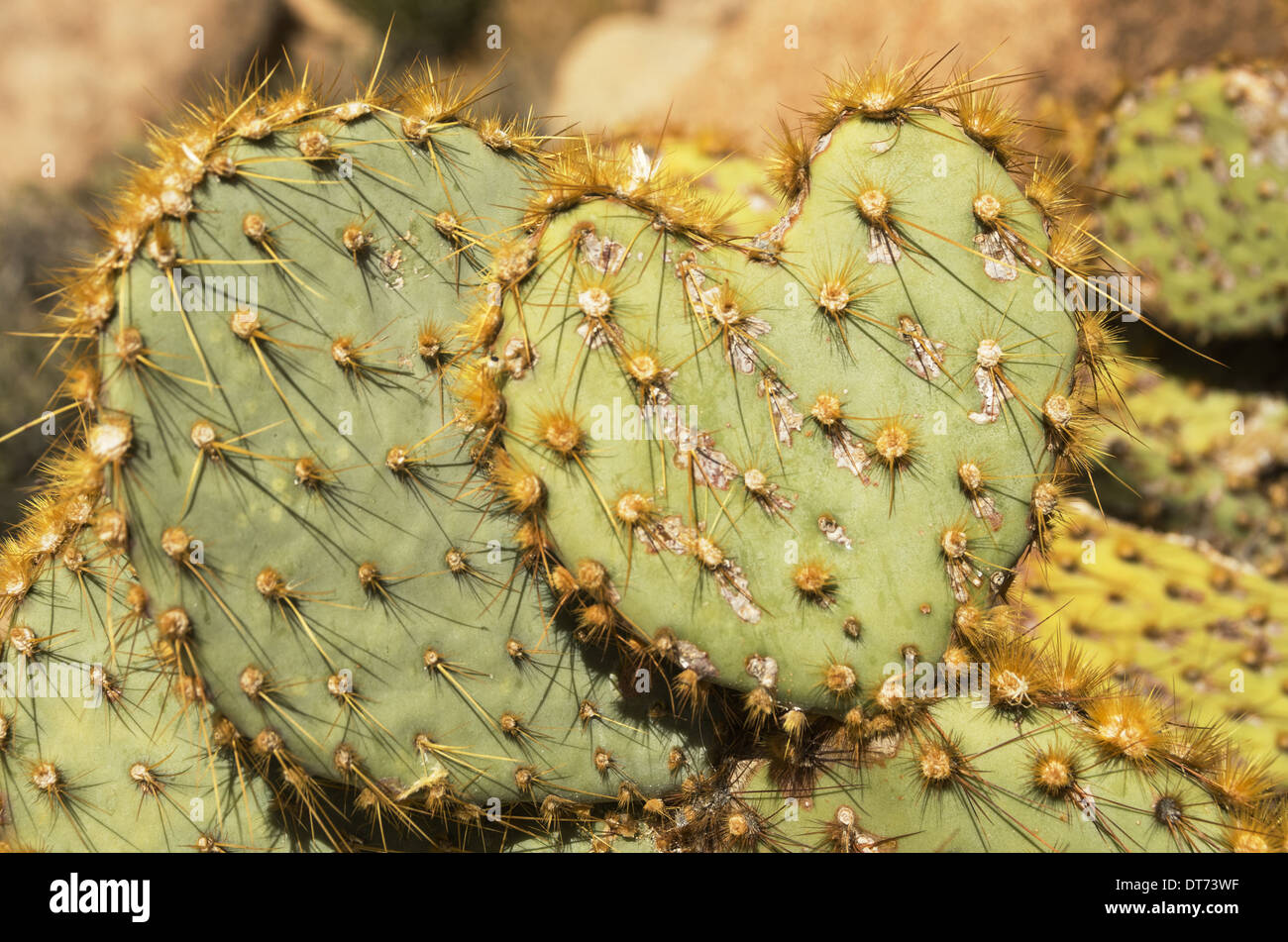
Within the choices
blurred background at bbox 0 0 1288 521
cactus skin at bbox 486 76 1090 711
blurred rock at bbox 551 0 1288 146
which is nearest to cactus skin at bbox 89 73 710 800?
cactus skin at bbox 486 76 1090 711

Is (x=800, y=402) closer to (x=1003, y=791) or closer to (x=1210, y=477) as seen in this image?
(x=1003, y=791)

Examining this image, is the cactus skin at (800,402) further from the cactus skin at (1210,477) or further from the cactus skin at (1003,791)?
the cactus skin at (1210,477)

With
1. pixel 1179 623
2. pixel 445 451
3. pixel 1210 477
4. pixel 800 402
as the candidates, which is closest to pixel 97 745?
pixel 445 451

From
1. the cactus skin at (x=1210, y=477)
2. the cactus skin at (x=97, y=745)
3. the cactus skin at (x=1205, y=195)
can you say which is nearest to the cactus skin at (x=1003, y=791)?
the cactus skin at (x=97, y=745)

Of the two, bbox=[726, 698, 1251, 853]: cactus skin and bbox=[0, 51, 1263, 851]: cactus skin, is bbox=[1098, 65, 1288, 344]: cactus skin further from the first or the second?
bbox=[726, 698, 1251, 853]: cactus skin
